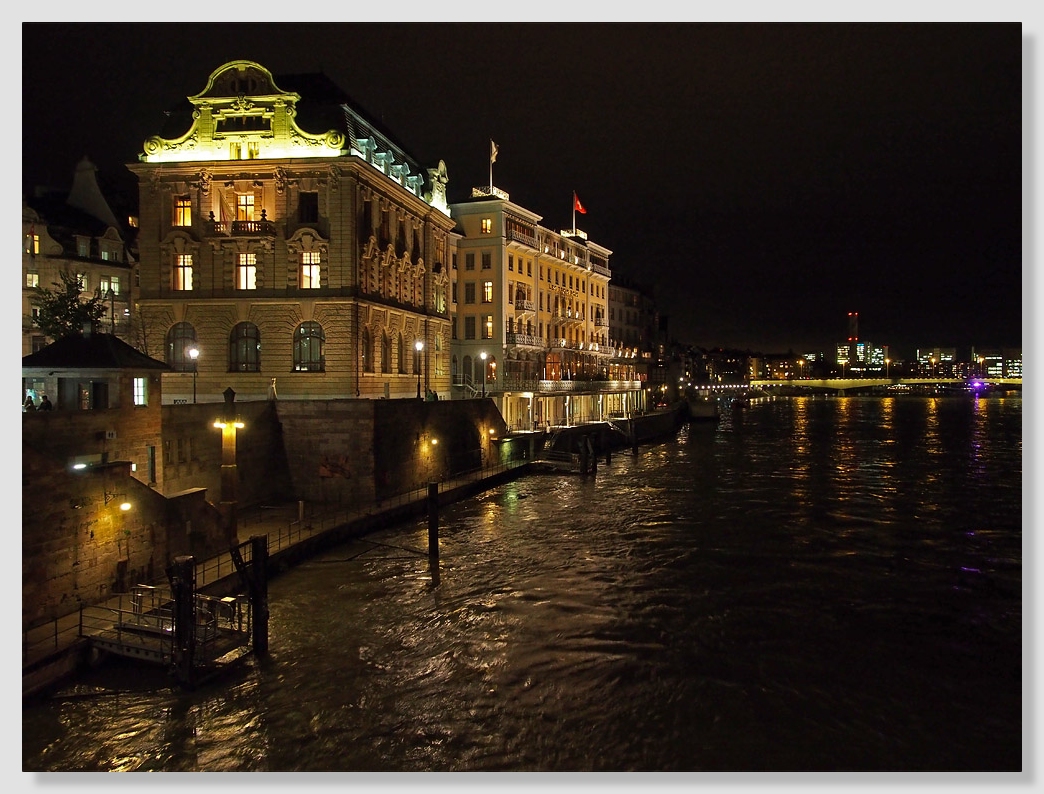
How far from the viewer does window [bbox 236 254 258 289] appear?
37969 millimetres

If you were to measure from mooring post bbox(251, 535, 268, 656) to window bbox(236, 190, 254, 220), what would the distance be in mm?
24092

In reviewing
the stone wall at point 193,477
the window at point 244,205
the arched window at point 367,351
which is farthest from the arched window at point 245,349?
the stone wall at point 193,477

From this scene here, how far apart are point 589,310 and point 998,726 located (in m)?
70.6

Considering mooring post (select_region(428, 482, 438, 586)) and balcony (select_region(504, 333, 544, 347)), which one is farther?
balcony (select_region(504, 333, 544, 347))

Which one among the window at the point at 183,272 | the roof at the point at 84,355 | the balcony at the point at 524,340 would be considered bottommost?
the roof at the point at 84,355

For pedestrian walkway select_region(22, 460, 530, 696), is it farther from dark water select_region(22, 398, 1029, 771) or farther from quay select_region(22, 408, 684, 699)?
dark water select_region(22, 398, 1029, 771)

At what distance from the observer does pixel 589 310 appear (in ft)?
275

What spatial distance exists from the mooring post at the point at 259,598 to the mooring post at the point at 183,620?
1813mm

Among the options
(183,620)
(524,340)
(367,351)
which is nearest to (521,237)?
(524,340)

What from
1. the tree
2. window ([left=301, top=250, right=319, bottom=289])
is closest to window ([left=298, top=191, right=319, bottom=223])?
window ([left=301, top=250, right=319, bottom=289])

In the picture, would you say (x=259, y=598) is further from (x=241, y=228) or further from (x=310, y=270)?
(x=241, y=228)

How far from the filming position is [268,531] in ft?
88.2

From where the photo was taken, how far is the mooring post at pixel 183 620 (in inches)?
637

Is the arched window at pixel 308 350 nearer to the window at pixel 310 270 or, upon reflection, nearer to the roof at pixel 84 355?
the window at pixel 310 270
